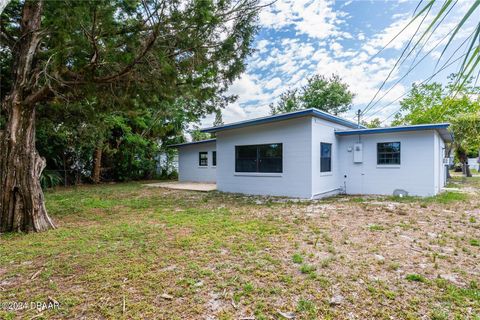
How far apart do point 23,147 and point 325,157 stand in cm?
826

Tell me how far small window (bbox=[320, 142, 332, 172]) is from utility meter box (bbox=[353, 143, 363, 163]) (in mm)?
930

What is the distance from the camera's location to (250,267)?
3.19 m

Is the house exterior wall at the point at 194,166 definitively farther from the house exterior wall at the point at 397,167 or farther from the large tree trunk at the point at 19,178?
the large tree trunk at the point at 19,178

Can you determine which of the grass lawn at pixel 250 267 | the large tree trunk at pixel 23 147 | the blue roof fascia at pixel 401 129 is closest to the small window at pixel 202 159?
the blue roof fascia at pixel 401 129

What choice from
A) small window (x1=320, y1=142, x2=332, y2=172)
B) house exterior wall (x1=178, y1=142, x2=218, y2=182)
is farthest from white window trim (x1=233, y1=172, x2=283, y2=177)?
house exterior wall (x1=178, y1=142, x2=218, y2=182)

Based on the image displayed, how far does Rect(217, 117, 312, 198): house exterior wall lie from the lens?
27.4ft

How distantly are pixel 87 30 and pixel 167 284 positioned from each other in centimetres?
353

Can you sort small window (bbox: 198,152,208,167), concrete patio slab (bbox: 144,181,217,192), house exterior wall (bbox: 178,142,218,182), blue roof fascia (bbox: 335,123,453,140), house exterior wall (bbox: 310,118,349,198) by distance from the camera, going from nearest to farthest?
blue roof fascia (bbox: 335,123,453,140) < house exterior wall (bbox: 310,118,349,198) < concrete patio slab (bbox: 144,181,217,192) < house exterior wall (bbox: 178,142,218,182) < small window (bbox: 198,152,208,167)

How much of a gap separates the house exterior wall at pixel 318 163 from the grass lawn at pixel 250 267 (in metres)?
2.80

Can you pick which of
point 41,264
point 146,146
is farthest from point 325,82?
point 41,264

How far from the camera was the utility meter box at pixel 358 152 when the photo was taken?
9352mm

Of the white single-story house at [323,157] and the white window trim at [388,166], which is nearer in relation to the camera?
the white single-story house at [323,157]

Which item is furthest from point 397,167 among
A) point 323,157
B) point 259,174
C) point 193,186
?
point 193,186

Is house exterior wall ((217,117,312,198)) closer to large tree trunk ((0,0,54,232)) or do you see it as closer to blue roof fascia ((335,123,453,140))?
blue roof fascia ((335,123,453,140))
